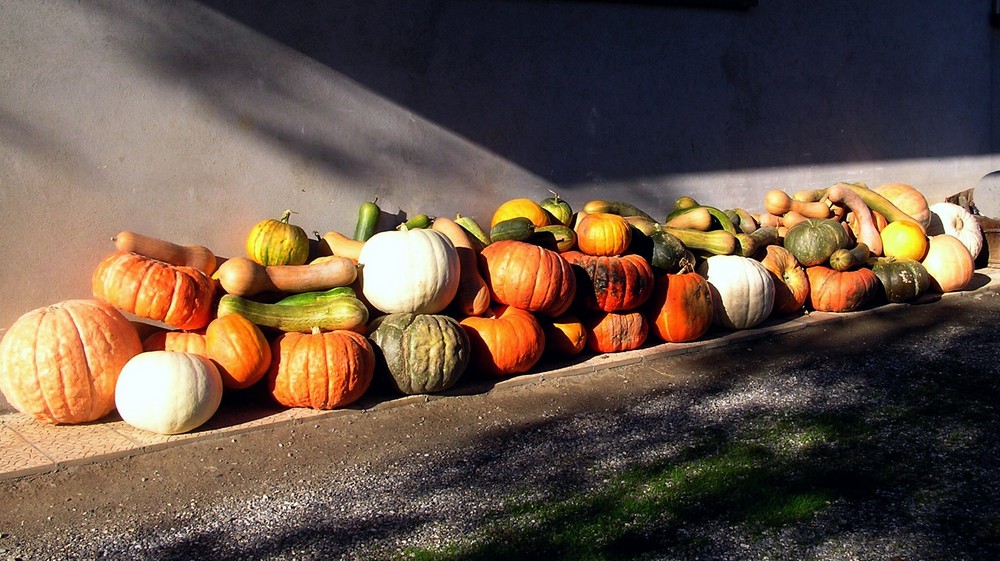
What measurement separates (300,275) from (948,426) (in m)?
3.87

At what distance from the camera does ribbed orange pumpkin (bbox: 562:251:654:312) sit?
265 inches

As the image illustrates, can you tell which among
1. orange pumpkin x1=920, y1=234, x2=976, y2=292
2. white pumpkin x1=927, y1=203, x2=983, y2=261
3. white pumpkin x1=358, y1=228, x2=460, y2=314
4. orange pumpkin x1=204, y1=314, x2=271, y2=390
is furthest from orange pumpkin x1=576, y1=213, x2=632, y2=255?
white pumpkin x1=927, y1=203, x2=983, y2=261

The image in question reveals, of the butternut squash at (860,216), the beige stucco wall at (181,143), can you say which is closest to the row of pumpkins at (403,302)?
the beige stucco wall at (181,143)

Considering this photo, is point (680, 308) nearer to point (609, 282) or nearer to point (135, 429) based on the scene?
point (609, 282)

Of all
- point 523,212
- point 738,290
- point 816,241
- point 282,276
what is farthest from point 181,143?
point 816,241

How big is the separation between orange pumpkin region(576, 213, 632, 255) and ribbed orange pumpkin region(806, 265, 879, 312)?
6.97 feet

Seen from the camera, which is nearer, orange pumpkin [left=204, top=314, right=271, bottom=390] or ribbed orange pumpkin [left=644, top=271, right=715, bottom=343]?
orange pumpkin [left=204, top=314, right=271, bottom=390]

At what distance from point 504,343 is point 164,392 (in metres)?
2.15

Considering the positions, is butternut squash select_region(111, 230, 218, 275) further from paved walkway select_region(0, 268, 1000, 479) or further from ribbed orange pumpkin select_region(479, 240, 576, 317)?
ribbed orange pumpkin select_region(479, 240, 576, 317)

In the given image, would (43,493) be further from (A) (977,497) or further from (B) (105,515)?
(A) (977,497)

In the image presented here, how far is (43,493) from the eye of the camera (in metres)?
4.47

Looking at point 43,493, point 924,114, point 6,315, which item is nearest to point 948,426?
Answer: point 43,493

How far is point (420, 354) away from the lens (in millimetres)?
5742

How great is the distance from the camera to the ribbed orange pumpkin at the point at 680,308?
7082 millimetres
